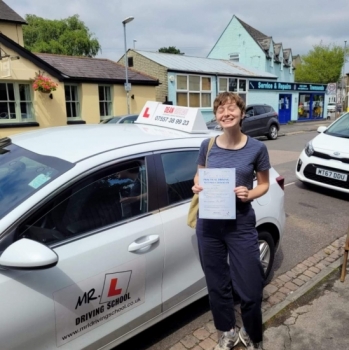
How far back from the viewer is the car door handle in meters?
2.15

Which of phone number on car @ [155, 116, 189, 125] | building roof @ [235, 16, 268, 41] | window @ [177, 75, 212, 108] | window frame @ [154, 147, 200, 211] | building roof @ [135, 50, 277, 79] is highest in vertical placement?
building roof @ [235, 16, 268, 41]

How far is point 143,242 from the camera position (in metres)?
2.21

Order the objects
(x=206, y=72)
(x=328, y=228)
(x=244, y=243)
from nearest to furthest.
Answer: (x=244, y=243), (x=328, y=228), (x=206, y=72)

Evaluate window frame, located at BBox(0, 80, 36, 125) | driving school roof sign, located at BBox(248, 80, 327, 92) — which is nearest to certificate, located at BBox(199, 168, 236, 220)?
window frame, located at BBox(0, 80, 36, 125)

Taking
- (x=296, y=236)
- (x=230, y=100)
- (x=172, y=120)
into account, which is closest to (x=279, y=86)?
(x=296, y=236)

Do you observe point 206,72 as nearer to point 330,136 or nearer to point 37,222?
point 330,136

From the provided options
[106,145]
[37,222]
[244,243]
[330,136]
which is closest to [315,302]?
[244,243]

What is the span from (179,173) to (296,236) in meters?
2.79

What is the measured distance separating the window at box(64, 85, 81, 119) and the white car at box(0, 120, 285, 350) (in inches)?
536

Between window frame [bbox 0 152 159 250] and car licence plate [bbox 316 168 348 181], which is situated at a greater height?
window frame [bbox 0 152 159 250]

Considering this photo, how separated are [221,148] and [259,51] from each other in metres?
31.7

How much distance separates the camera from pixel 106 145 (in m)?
2.34

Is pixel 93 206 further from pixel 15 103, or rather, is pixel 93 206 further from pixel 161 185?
pixel 15 103

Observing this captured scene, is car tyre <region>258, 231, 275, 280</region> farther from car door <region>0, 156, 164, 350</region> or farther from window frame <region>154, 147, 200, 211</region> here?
car door <region>0, 156, 164, 350</region>
